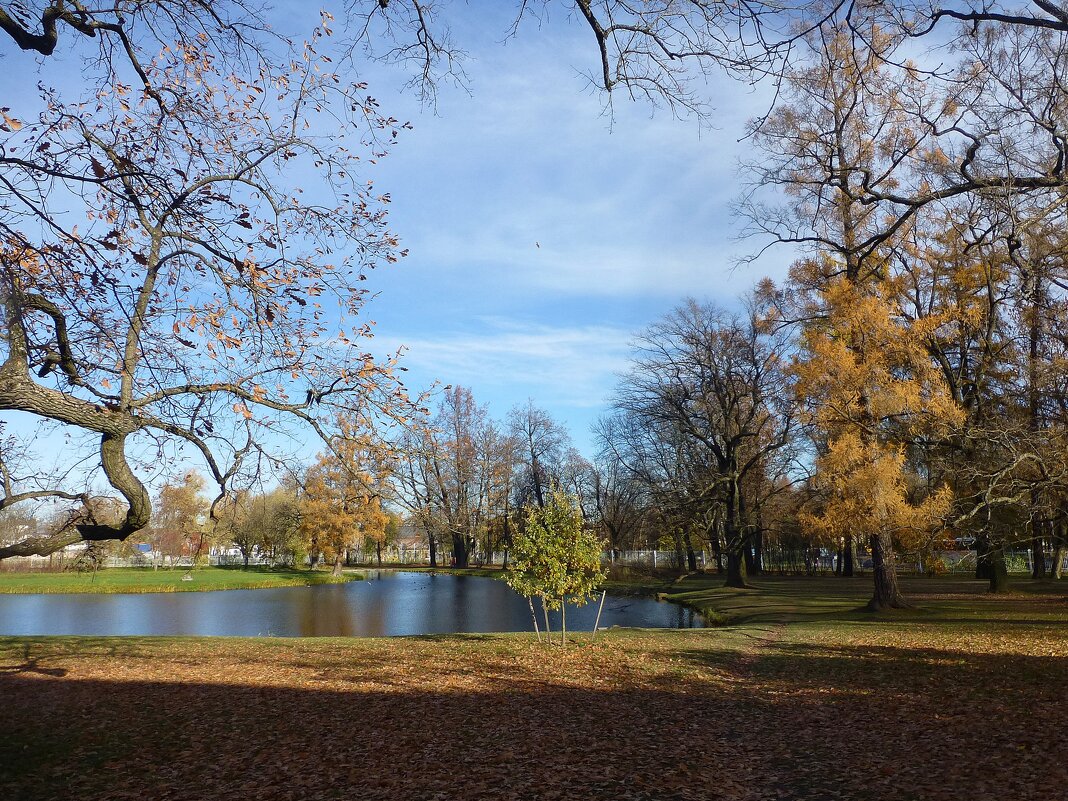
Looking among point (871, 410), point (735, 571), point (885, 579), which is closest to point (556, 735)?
point (871, 410)

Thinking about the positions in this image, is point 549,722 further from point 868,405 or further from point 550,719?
point 868,405

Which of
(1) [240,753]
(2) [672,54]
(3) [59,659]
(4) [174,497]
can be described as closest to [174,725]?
(1) [240,753]

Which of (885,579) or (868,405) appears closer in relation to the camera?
(868,405)

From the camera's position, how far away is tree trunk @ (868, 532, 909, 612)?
1715cm

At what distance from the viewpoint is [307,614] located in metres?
26.5

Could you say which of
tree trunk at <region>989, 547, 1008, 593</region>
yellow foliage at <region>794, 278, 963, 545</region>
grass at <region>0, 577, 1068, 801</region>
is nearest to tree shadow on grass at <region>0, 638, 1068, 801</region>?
grass at <region>0, 577, 1068, 801</region>

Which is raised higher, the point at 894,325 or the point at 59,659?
the point at 894,325

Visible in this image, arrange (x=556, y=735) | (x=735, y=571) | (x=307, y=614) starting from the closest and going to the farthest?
(x=556, y=735) < (x=307, y=614) < (x=735, y=571)

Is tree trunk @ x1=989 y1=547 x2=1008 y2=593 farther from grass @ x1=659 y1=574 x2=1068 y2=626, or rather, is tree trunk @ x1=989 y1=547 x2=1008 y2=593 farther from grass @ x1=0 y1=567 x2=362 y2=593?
grass @ x1=0 y1=567 x2=362 y2=593

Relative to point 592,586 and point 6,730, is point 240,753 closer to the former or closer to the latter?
point 6,730

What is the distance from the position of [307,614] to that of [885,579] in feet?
64.9

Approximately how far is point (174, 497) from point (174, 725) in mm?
2873

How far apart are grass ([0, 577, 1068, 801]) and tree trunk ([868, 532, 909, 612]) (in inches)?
120

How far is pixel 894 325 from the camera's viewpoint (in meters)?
17.2
